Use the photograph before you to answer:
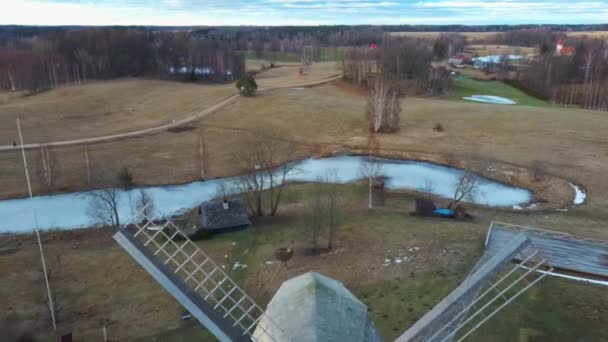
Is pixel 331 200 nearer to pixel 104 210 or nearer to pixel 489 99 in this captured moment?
pixel 104 210

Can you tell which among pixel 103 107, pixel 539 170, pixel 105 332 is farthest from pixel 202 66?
pixel 105 332

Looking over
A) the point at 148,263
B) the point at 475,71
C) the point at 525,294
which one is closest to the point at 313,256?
the point at 525,294

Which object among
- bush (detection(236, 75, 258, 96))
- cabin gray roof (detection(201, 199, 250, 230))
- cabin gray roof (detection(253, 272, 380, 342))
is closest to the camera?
cabin gray roof (detection(253, 272, 380, 342))

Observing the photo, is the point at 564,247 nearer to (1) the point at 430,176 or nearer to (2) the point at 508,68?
(1) the point at 430,176

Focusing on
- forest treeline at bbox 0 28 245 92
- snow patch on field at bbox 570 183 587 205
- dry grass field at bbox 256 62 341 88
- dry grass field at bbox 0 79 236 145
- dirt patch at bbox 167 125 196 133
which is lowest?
snow patch on field at bbox 570 183 587 205

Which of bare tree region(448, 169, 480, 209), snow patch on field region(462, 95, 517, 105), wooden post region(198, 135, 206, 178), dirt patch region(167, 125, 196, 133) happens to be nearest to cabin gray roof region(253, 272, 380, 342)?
bare tree region(448, 169, 480, 209)

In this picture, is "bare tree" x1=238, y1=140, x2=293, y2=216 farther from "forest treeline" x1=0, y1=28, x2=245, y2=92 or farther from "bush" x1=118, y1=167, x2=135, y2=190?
"forest treeline" x1=0, y1=28, x2=245, y2=92

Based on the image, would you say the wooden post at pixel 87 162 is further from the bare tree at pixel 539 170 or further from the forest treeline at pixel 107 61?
the forest treeline at pixel 107 61
